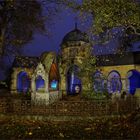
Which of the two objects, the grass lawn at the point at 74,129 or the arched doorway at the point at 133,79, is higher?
the arched doorway at the point at 133,79

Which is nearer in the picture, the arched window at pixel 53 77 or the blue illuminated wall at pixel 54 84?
the arched window at pixel 53 77

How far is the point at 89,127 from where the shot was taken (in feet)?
Result: 59.1

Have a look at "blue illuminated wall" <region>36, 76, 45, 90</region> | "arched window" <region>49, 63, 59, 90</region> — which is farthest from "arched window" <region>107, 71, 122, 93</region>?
"blue illuminated wall" <region>36, 76, 45, 90</region>

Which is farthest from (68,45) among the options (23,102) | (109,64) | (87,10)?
(87,10)

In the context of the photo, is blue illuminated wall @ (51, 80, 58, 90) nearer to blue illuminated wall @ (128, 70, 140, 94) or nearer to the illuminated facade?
the illuminated facade

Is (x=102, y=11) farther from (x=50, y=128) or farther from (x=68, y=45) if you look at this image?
(x=68, y=45)

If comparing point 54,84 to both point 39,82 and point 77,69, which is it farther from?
point 77,69

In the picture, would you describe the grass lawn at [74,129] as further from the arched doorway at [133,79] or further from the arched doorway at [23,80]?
the arched doorway at [23,80]

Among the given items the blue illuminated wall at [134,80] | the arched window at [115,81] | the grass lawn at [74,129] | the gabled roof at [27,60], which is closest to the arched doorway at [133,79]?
the blue illuminated wall at [134,80]

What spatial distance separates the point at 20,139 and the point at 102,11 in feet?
22.4

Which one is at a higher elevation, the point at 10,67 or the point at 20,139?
the point at 10,67

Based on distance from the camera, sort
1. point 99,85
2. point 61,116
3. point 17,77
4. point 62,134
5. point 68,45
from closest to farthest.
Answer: point 62,134 < point 61,116 < point 99,85 < point 68,45 < point 17,77

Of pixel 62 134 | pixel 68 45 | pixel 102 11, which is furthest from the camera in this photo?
pixel 68 45

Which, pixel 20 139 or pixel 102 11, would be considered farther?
pixel 102 11
